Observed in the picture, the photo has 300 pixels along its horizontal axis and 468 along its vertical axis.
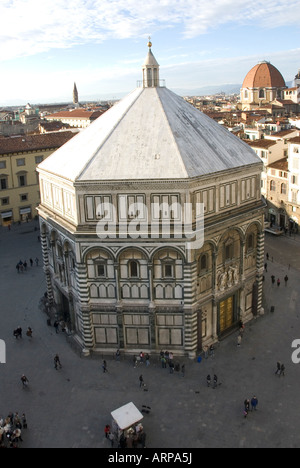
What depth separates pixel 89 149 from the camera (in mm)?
32594

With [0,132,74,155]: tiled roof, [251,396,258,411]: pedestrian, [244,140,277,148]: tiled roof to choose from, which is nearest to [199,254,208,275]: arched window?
[251,396,258,411]: pedestrian

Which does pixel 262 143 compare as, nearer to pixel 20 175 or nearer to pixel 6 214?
pixel 20 175

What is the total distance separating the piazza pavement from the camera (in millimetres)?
25719

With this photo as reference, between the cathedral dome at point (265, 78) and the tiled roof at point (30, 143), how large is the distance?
10756cm

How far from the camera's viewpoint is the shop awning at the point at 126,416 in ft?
81.5

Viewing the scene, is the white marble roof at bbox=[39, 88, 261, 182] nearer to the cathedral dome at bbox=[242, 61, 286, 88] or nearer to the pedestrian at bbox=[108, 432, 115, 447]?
the pedestrian at bbox=[108, 432, 115, 447]
